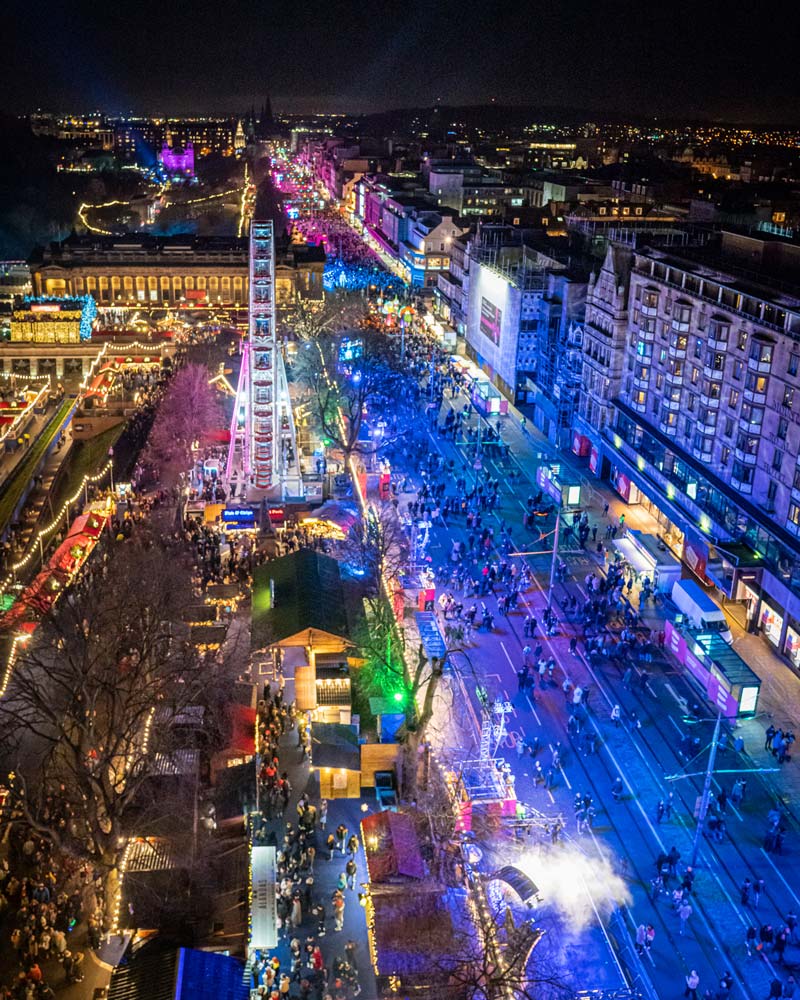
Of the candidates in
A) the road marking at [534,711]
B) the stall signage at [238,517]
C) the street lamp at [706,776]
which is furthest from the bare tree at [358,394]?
the street lamp at [706,776]

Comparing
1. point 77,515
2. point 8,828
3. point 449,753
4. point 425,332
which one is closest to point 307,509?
point 77,515

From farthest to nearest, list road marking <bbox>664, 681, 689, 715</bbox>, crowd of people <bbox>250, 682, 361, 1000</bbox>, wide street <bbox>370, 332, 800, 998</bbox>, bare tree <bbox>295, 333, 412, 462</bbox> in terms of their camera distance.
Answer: bare tree <bbox>295, 333, 412, 462</bbox> → road marking <bbox>664, 681, 689, 715</bbox> → wide street <bbox>370, 332, 800, 998</bbox> → crowd of people <bbox>250, 682, 361, 1000</bbox>

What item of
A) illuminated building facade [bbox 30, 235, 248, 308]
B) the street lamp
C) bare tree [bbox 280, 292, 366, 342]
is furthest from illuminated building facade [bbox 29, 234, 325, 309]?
the street lamp

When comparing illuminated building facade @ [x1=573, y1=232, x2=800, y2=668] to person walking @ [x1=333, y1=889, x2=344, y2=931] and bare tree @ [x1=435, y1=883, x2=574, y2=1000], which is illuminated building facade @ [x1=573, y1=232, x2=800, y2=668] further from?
person walking @ [x1=333, y1=889, x2=344, y2=931]

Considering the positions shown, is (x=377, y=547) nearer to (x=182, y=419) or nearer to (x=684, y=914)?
(x=684, y=914)

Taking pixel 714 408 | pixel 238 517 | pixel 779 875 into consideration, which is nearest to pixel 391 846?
pixel 779 875

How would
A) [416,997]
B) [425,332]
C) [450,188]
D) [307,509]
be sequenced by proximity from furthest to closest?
[450,188] → [425,332] → [307,509] → [416,997]

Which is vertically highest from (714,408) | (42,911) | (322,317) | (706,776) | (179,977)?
(714,408)

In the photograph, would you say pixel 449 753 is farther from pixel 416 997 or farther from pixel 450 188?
pixel 450 188
